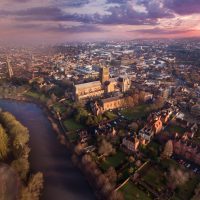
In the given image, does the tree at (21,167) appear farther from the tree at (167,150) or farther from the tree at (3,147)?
the tree at (167,150)

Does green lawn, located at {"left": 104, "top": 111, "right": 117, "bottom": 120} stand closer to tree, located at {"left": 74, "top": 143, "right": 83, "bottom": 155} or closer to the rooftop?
tree, located at {"left": 74, "top": 143, "right": 83, "bottom": 155}

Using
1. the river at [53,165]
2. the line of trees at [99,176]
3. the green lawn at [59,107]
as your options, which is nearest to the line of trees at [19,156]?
the river at [53,165]

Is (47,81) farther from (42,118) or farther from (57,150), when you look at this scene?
(57,150)

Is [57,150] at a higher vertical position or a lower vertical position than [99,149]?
lower

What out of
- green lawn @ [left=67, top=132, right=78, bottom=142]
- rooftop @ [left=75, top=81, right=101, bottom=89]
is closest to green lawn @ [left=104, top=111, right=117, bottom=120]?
green lawn @ [left=67, top=132, right=78, bottom=142]

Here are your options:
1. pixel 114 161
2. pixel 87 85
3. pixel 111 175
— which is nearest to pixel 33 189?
pixel 111 175

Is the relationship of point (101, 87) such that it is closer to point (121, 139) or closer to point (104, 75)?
point (104, 75)

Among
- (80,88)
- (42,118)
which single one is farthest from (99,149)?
(80,88)
